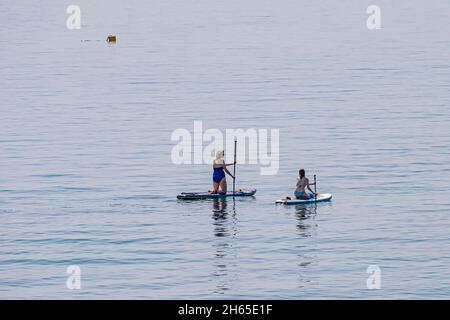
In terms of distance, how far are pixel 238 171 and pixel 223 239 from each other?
16852mm

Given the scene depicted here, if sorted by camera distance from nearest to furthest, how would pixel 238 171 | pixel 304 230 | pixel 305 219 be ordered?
pixel 304 230, pixel 305 219, pixel 238 171

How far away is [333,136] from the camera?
70062 millimetres

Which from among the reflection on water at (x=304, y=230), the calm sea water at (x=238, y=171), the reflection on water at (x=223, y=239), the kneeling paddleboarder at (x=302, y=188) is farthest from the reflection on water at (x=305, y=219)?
the reflection on water at (x=223, y=239)

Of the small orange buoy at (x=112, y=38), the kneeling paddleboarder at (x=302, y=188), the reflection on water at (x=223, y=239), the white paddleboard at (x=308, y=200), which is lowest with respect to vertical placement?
the reflection on water at (x=223, y=239)

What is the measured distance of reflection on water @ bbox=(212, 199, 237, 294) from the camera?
37.0m

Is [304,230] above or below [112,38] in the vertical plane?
below

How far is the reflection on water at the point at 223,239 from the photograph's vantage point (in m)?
37.0

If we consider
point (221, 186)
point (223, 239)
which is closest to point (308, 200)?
point (221, 186)

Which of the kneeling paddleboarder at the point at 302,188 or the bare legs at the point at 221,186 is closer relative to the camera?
the kneeling paddleboarder at the point at 302,188

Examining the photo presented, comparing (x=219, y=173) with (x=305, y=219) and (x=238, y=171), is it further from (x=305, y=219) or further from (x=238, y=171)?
(x=238, y=171)

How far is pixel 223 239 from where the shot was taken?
4266 cm

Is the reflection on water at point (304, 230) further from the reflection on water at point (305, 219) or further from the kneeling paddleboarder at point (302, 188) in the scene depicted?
the kneeling paddleboarder at point (302, 188)

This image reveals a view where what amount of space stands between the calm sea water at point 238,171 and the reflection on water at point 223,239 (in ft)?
0.26

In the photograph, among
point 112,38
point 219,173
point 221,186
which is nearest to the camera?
point 219,173
